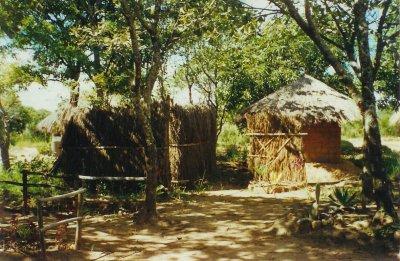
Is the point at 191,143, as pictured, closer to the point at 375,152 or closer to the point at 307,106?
the point at 307,106

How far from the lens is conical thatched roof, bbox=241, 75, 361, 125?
37.4 ft

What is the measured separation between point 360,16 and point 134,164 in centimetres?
699

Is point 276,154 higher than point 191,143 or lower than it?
lower

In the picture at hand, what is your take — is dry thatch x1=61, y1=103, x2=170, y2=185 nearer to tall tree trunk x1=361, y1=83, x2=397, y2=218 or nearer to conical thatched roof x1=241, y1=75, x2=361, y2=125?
conical thatched roof x1=241, y1=75, x2=361, y2=125

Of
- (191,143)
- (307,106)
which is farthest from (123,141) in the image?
(307,106)

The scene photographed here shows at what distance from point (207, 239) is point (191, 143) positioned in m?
5.51

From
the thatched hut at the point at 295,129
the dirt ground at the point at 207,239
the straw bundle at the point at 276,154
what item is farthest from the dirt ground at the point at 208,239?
the thatched hut at the point at 295,129

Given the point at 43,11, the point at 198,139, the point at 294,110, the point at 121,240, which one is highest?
the point at 43,11

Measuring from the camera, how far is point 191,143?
1186 centimetres

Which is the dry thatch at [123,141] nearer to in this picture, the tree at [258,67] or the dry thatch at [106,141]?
the dry thatch at [106,141]

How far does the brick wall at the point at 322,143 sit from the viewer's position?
40.2 ft

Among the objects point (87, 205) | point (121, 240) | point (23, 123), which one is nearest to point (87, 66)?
point (87, 205)

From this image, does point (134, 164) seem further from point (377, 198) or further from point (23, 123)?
point (23, 123)

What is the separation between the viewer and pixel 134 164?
10922mm
